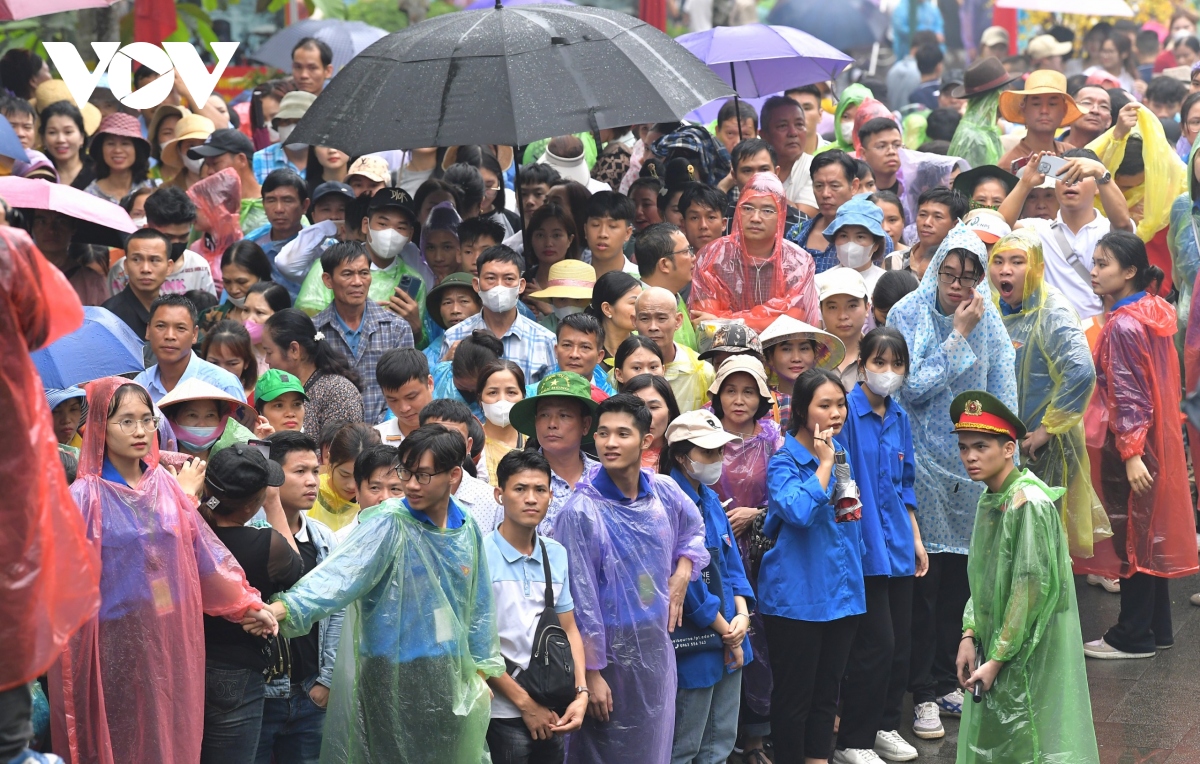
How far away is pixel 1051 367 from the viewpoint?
7430mm

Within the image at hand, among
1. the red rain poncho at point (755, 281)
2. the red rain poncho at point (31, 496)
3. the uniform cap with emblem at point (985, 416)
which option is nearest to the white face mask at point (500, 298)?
the red rain poncho at point (755, 281)

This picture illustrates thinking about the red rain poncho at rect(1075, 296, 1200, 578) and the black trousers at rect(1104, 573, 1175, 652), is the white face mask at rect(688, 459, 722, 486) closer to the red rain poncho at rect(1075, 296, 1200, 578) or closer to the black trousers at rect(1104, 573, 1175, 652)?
the red rain poncho at rect(1075, 296, 1200, 578)

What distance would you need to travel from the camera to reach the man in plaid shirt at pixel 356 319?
7.38 metres

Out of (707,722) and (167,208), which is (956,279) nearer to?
(707,722)

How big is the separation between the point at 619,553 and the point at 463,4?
11962mm

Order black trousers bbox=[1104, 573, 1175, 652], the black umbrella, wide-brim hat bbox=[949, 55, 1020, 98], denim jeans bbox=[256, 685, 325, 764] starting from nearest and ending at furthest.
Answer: denim jeans bbox=[256, 685, 325, 764] < the black umbrella < black trousers bbox=[1104, 573, 1175, 652] < wide-brim hat bbox=[949, 55, 1020, 98]

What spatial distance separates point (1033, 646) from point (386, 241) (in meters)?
4.06

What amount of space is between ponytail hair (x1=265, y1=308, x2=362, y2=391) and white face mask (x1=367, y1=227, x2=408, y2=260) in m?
1.04

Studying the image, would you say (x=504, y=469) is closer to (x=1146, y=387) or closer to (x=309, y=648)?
(x=309, y=648)

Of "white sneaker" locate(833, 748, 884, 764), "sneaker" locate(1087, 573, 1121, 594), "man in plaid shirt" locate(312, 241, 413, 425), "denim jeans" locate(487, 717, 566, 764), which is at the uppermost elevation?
"man in plaid shirt" locate(312, 241, 413, 425)

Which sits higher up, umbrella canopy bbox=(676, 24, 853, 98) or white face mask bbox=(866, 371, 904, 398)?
umbrella canopy bbox=(676, 24, 853, 98)

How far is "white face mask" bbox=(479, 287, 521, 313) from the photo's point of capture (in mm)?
7094

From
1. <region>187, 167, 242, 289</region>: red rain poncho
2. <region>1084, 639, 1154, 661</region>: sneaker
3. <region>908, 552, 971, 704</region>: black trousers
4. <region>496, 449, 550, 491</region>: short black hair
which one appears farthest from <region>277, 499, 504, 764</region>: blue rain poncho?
<region>187, 167, 242, 289</region>: red rain poncho

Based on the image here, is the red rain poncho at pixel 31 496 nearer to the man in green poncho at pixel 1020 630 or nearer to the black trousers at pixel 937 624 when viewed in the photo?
the man in green poncho at pixel 1020 630
